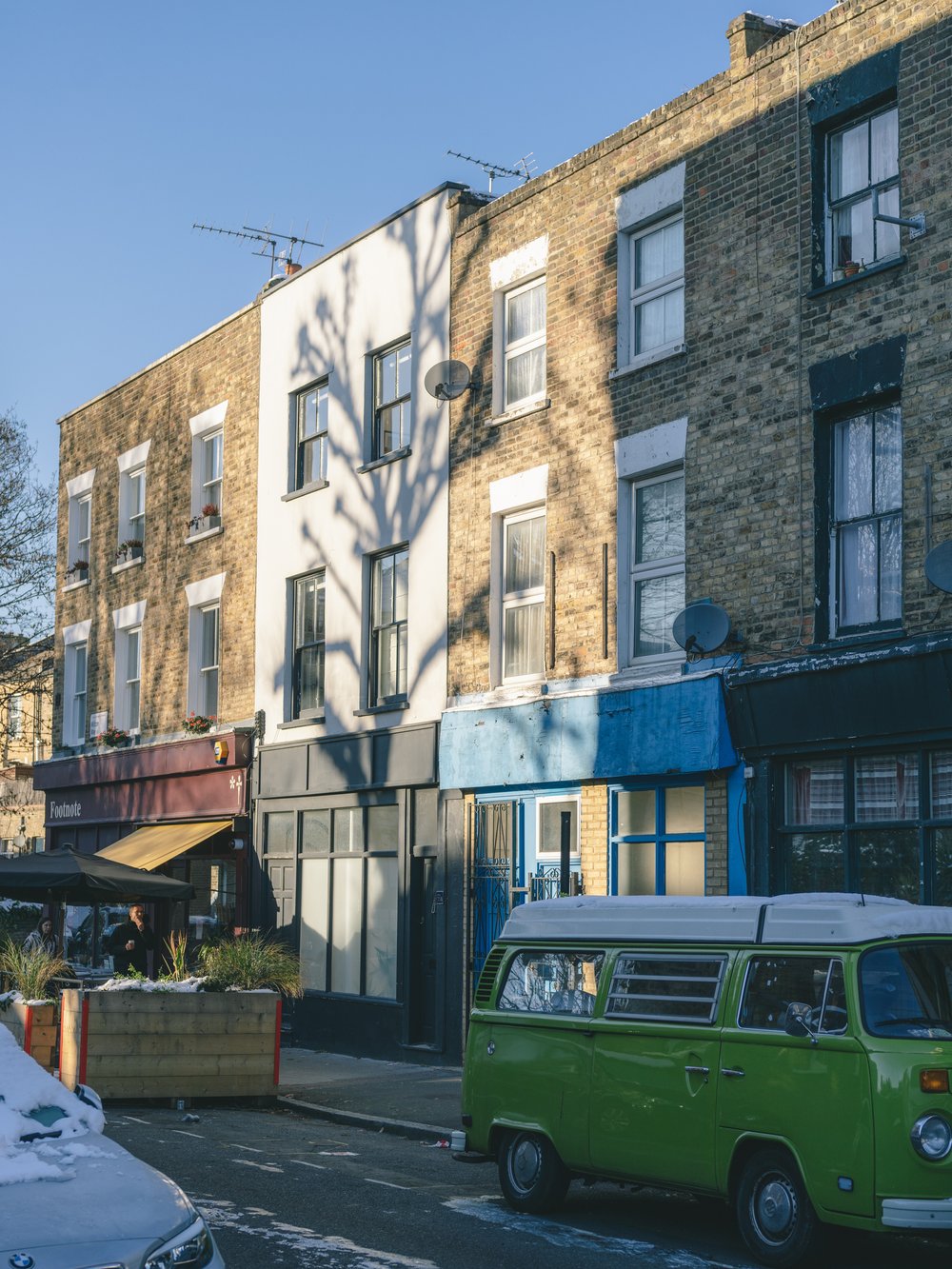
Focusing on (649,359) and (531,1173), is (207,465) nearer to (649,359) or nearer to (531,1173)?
(649,359)

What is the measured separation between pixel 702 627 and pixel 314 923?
9115 mm

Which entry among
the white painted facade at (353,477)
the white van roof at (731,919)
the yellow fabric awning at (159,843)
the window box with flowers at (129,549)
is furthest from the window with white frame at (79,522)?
the white van roof at (731,919)

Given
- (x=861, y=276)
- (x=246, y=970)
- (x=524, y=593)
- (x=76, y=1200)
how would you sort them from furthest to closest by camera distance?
(x=524, y=593), (x=246, y=970), (x=861, y=276), (x=76, y=1200)

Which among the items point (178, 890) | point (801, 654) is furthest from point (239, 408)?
point (801, 654)

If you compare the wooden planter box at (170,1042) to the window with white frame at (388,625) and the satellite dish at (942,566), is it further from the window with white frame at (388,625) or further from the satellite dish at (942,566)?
the satellite dish at (942,566)

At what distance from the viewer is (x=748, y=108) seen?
16.8 m

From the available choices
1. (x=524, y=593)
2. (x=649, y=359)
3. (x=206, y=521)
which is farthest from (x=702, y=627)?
(x=206, y=521)

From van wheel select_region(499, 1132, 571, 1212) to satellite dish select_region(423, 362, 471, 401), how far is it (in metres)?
11.1

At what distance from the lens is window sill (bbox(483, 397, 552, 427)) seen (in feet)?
63.2

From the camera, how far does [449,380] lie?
2048 centimetres

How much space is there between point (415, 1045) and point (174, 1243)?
14.3 metres

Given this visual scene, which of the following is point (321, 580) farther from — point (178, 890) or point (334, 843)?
point (178, 890)

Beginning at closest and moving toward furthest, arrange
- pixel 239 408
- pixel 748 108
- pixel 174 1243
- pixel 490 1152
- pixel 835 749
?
pixel 174 1243
pixel 490 1152
pixel 835 749
pixel 748 108
pixel 239 408

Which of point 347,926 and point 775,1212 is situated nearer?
point 775,1212
